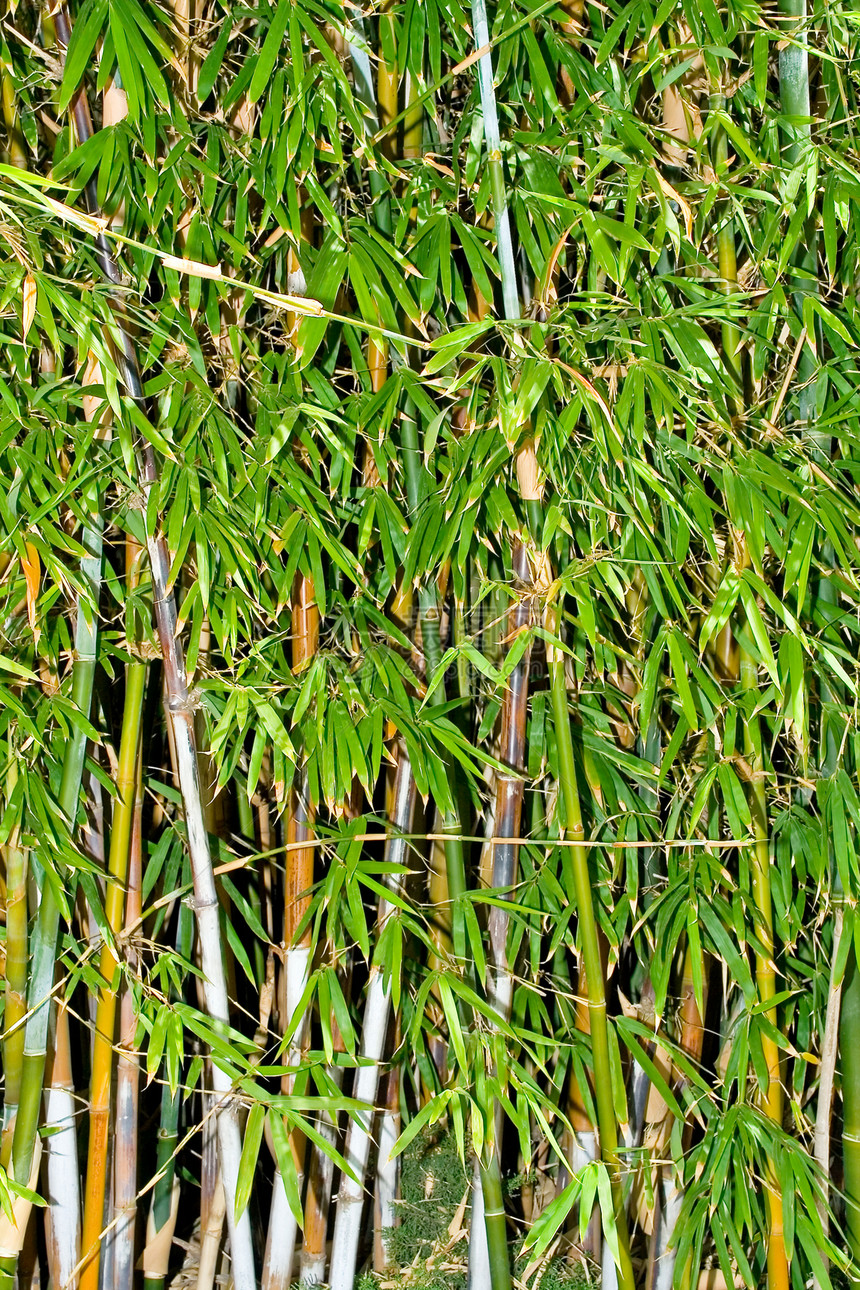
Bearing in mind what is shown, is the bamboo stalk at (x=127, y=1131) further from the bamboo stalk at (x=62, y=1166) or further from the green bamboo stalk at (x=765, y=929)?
the green bamboo stalk at (x=765, y=929)

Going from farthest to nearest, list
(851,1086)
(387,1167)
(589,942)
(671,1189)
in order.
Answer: (387,1167) → (671,1189) → (851,1086) → (589,942)

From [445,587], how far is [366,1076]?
841 mm

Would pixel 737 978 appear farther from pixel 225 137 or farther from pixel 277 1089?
pixel 225 137

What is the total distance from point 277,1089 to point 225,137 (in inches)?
65.0

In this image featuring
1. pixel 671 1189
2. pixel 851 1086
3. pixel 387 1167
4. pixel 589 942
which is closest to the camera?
pixel 589 942

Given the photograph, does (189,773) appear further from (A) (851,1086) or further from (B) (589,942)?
(A) (851,1086)

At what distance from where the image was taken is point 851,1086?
1.79 meters

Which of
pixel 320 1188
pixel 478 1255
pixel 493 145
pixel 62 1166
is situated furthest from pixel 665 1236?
pixel 493 145

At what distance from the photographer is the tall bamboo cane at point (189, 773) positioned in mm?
1621

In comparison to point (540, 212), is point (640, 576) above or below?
below

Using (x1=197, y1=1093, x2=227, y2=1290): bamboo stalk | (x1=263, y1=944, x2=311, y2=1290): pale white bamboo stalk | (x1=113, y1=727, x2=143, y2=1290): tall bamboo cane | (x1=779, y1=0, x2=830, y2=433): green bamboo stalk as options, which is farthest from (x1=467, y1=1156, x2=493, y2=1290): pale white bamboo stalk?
(x1=779, y1=0, x2=830, y2=433): green bamboo stalk

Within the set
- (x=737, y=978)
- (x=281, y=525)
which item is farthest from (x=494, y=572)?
(x=737, y=978)

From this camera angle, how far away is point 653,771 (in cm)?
173

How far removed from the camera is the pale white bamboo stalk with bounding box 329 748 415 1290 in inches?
72.1
